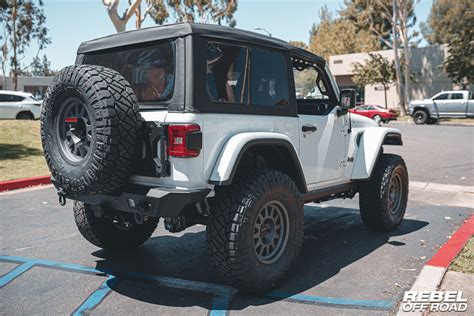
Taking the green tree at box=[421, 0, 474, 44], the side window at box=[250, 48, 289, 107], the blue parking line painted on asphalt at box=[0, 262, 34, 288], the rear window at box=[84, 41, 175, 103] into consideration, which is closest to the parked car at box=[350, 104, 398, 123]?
the side window at box=[250, 48, 289, 107]

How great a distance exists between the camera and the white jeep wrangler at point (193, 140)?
136 inches

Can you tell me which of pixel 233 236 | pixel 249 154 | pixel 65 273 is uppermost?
pixel 249 154

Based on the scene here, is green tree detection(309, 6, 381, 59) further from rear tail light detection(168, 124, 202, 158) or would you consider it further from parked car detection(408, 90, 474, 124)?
rear tail light detection(168, 124, 202, 158)

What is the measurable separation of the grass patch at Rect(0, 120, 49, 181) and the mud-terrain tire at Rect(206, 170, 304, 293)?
6757 millimetres

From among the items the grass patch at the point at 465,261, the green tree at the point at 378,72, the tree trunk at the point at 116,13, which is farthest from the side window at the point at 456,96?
the grass patch at the point at 465,261

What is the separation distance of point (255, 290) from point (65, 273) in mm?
1811

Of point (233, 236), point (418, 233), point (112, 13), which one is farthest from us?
point (112, 13)

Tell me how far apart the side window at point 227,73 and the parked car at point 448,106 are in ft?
87.7

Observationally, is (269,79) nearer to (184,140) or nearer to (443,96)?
(184,140)

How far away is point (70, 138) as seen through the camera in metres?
3.79

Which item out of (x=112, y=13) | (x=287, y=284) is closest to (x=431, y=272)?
(x=287, y=284)

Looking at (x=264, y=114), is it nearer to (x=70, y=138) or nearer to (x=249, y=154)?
(x=249, y=154)

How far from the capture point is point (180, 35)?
3.65 meters
